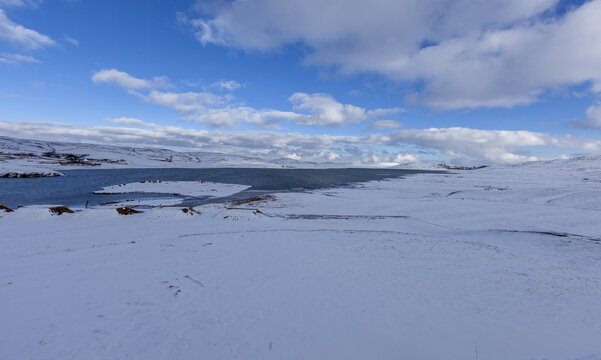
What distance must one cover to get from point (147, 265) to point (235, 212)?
8177mm

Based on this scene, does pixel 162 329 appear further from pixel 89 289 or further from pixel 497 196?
pixel 497 196

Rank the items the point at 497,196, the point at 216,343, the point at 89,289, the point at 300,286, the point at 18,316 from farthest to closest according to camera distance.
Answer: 1. the point at 497,196
2. the point at 300,286
3. the point at 89,289
4. the point at 18,316
5. the point at 216,343

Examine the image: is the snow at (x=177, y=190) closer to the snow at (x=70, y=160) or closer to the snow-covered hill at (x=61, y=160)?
the snow-covered hill at (x=61, y=160)

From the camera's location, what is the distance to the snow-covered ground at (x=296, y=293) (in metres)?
4.52

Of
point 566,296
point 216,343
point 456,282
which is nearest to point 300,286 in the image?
point 216,343

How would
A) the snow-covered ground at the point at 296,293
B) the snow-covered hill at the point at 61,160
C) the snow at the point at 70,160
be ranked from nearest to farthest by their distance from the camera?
1. the snow-covered ground at the point at 296,293
2. the snow-covered hill at the point at 61,160
3. the snow at the point at 70,160

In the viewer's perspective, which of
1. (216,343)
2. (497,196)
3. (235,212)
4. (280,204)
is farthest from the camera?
(497,196)

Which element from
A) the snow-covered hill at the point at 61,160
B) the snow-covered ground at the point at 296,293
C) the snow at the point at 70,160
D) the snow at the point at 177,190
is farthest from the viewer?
the snow at the point at 70,160

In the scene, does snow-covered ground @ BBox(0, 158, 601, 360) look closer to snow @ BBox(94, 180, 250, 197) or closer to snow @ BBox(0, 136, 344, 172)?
snow @ BBox(94, 180, 250, 197)

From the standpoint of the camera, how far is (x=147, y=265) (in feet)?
25.6

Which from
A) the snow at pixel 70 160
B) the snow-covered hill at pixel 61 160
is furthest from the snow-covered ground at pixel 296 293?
the snow at pixel 70 160

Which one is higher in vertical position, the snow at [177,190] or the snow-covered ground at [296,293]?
the snow-covered ground at [296,293]

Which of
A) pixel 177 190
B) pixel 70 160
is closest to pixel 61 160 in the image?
pixel 70 160

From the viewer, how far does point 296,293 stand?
21.0 feet
